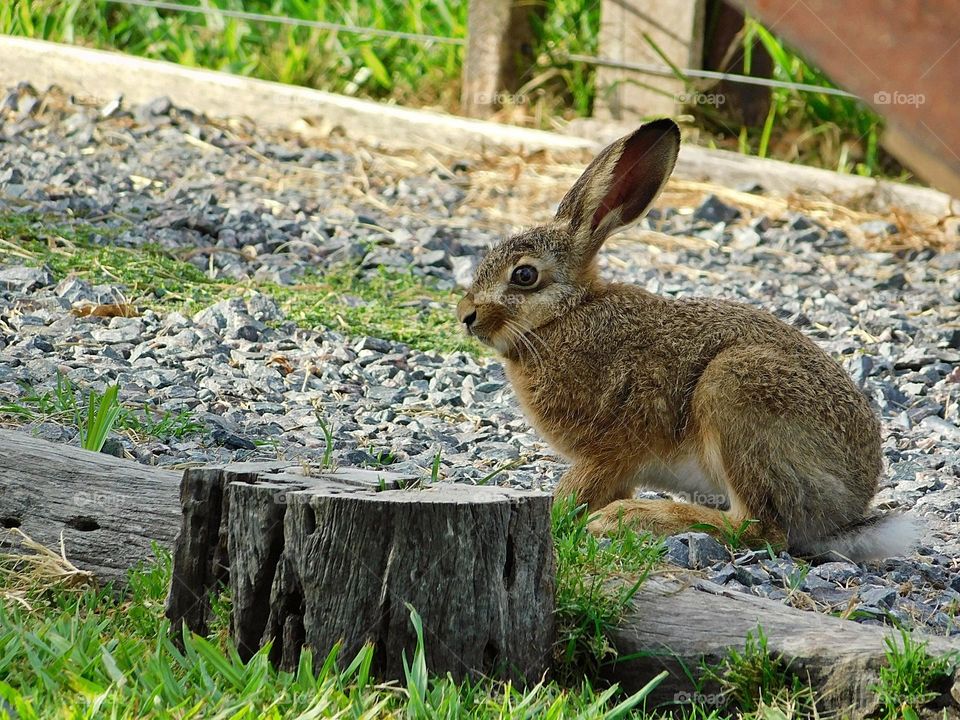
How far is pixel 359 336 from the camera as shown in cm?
→ 565

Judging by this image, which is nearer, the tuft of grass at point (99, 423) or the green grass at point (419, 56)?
the tuft of grass at point (99, 423)

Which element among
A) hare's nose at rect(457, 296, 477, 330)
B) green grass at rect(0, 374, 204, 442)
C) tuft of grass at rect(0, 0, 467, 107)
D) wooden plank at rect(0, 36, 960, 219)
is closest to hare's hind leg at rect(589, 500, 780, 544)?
hare's nose at rect(457, 296, 477, 330)

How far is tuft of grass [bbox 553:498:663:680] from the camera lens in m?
2.99

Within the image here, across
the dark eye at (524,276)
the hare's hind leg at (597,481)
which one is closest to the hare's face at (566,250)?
the dark eye at (524,276)

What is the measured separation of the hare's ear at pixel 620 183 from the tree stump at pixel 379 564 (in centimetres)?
164

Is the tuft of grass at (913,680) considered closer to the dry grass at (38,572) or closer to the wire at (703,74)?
the dry grass at (38,572)

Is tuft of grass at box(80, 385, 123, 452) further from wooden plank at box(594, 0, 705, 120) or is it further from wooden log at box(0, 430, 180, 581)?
wooden plank at box(594, 0, 705, 120)

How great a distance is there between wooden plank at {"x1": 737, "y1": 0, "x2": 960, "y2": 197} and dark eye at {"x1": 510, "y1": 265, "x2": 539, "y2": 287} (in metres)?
2.19

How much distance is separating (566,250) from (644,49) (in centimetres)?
474

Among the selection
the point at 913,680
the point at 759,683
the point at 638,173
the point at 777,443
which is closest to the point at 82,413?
the point at 638,173

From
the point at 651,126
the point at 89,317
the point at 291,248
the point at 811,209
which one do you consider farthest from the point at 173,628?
the point at 811,209

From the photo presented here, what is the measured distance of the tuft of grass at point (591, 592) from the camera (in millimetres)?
2992

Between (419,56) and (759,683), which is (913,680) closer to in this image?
(759,683)

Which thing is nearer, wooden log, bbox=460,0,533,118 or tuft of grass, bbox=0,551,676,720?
tuft of grass, bbox=0,551,676,720
